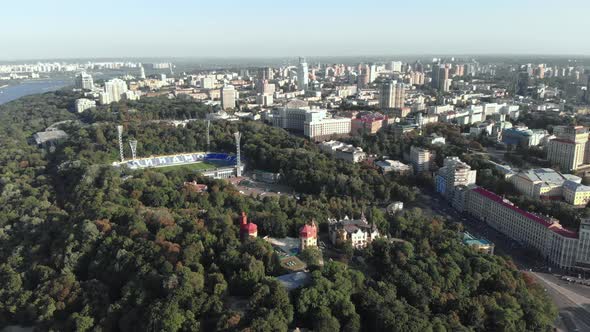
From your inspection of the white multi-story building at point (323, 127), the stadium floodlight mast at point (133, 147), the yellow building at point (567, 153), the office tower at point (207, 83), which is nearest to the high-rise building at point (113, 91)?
the office tower at point (207, 83)

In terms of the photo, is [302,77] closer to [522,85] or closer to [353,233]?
[522,85]

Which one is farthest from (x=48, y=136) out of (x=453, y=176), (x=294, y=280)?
(x=294, y=280)

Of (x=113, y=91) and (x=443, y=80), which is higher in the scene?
(x=443, y=80)

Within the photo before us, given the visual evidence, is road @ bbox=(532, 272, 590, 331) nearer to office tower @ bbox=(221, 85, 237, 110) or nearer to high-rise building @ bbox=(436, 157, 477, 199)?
high-rise building @ bbox=(436, 157, 477, 199)

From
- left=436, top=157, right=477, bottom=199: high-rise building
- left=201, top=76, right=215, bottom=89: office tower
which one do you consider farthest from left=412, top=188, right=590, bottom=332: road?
left=201, top=76, right=215, bottom=89: office tower

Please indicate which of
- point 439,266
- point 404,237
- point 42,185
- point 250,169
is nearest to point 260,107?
point 250,169
